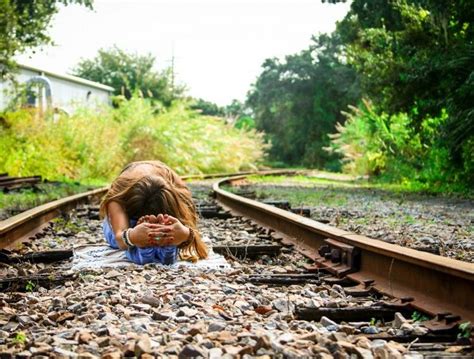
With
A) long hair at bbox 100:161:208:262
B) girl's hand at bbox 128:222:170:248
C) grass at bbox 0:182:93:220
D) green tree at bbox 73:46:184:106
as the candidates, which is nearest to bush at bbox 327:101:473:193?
grass at bbox 0:182:93:220

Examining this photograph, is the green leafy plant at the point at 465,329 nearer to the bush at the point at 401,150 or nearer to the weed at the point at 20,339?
the weed at the point at 20,339

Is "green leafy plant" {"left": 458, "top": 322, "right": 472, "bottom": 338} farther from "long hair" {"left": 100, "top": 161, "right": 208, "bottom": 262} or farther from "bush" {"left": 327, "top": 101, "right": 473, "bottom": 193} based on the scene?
"bush" {"left": 327, "top": 101, "right": 473, "bottom": 193}

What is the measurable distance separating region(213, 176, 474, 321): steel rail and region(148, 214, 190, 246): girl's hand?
92 centimetres

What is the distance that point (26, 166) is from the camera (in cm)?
1692

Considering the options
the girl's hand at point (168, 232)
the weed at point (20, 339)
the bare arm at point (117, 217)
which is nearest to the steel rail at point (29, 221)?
the bare arm at point (117, 217)

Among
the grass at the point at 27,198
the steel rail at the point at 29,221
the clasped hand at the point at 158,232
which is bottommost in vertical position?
the grass at the point at 27,198

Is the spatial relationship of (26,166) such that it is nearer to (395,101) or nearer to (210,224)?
(395,101)

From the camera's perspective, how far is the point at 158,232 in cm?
470

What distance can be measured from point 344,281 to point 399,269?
406 millimetres

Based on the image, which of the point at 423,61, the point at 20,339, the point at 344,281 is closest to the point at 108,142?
the point at 423,61

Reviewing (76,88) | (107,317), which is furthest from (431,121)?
(76,88)

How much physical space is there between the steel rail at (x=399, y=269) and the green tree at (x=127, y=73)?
47.8 metres

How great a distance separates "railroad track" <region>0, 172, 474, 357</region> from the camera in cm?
288

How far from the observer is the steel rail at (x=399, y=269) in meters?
3.08
